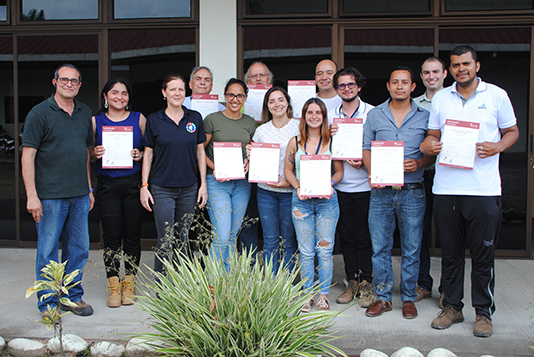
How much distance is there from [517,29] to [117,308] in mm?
5208

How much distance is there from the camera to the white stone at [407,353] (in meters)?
3.38

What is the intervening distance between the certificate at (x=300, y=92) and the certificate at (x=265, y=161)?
2.63ft

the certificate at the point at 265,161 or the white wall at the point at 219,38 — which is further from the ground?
the white wall at the point at 219,38

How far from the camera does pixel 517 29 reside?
19.3 feet

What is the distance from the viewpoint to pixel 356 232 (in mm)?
4617

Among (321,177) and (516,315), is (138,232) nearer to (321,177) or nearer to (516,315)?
(321,177)

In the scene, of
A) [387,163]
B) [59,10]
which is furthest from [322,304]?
[59,10]

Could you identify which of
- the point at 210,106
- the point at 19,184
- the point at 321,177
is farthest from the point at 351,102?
the point at 19,184

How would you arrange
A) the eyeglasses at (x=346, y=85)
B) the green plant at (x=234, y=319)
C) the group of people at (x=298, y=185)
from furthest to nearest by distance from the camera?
1. the eyeglasses at (x=346, y=85)
2. the group of people at (x=298, y=185)
3. the green plant at (x=234, y=319)

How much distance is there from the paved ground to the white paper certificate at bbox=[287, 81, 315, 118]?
1.81 meters

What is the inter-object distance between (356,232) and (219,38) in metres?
2.93

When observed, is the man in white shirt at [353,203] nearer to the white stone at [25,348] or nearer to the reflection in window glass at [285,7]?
the reflection in window glass at [285,7]

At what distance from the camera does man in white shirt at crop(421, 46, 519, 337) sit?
12.5ft

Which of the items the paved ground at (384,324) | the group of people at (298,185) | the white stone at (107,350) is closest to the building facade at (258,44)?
the group of people at (298,185)
